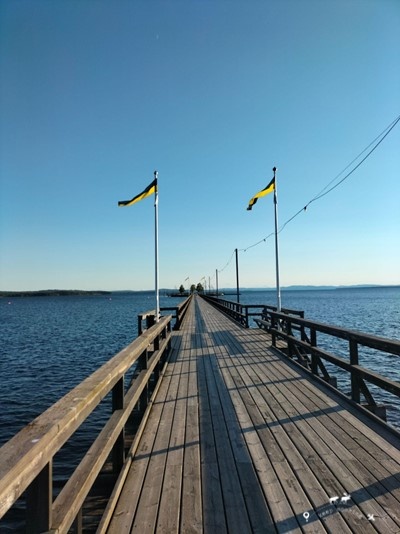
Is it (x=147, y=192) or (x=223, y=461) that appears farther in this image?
(x=147, y=192)

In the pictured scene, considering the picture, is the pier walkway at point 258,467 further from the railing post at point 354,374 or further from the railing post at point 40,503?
the railing post at point 40,503

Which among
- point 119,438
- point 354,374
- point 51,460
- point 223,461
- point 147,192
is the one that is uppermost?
point 147,192

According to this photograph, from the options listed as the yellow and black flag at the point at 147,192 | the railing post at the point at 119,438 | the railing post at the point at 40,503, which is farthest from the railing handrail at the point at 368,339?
the yellow and black flag at the point at 147,192

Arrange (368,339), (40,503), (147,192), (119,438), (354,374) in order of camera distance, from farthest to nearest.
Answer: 1. (147,192)
2. (354,374)
3. (368,339)
4. (119,438)
5. (40,503)

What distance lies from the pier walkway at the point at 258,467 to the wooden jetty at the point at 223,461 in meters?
0.01

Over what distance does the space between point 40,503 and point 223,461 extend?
210 centimetres

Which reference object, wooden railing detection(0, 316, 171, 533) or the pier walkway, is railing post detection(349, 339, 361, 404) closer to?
the pier walkway

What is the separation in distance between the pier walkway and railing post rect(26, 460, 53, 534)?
1028 millimetres

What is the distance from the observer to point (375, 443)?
3.54 metres

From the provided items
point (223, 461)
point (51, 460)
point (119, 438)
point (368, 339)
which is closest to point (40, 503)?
point (51, 460)

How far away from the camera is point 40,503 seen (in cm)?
152

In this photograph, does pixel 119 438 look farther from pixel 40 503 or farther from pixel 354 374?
pixel 354 374

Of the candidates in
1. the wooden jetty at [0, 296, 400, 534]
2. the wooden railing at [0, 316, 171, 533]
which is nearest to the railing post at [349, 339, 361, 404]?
the wooden jetty at [0, 296, 400, 534]

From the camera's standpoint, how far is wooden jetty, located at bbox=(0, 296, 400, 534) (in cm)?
174
